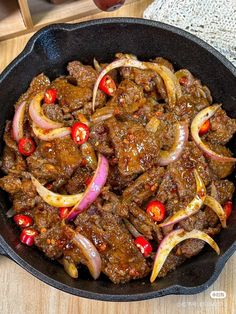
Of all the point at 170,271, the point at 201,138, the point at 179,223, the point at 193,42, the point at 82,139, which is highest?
the point at 193,42

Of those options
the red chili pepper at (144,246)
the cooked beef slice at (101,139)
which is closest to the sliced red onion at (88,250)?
the red chili pepper at (144,246)

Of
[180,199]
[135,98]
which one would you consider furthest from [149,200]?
[135,98]

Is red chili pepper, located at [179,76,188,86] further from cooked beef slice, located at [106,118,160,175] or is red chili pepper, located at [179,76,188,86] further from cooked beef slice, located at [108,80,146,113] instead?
cooked beef slice, located at [106,118,160,175]

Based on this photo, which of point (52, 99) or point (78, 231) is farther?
point (52, 99)

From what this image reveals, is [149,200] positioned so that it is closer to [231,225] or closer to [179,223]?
[179,223]

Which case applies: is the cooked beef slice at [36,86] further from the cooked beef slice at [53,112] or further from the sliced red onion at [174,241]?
the sliced red onion at [174,241]

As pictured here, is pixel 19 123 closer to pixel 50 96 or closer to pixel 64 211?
pixel 50 96

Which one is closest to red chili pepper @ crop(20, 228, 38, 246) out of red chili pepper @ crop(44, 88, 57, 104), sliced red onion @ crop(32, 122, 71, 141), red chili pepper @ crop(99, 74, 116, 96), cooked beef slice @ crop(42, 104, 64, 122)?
sliced red onion @ crop(32, 122, 71, 141)
